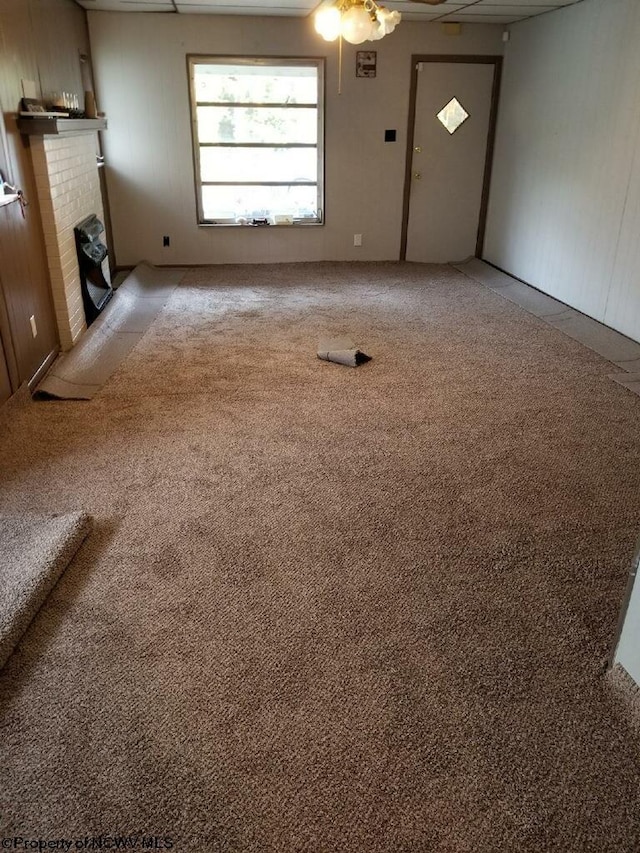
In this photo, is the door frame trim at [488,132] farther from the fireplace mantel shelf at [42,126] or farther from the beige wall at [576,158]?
the fireplace mantel shelf at [42,126]

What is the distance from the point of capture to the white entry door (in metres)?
6.59

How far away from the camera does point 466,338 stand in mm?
4715

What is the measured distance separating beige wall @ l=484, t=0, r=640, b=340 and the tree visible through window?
6.51 ft

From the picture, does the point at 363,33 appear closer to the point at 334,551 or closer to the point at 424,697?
the point at 334,551

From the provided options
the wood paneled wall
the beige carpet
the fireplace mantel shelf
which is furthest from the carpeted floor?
the fireplace mantel shelf

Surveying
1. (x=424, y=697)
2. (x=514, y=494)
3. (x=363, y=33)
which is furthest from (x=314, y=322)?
(x=424, y=697)

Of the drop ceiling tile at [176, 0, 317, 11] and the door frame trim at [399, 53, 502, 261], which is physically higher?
the drop ceiling tile at [176, 0, 317, 11]

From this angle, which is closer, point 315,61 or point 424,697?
point 424,697

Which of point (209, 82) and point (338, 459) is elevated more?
point (209, 82)

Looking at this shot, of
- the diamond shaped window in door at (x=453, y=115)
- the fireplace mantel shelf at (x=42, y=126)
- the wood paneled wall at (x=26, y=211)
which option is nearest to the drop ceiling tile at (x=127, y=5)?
the wood paneled wall at (x=26, y=211)

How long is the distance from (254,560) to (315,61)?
5.76 m

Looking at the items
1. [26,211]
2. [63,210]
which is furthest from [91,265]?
[26,211]

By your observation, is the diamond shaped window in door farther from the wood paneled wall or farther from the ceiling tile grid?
the wood paneled wall

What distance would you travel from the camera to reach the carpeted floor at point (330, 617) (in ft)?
4.81
